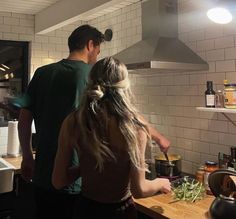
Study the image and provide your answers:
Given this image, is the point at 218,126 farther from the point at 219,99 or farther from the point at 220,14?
the point at 220,14

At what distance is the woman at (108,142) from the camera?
1261 millimetres

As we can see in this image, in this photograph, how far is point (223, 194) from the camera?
1564 mm

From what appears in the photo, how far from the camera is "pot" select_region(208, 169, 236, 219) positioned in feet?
4.41

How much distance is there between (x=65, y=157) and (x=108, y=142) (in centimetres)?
21

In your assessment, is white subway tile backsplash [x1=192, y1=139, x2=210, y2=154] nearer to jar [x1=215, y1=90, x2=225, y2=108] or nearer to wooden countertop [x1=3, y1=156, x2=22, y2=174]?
jar [x1=215, y1=90, x2=225, y2=108]

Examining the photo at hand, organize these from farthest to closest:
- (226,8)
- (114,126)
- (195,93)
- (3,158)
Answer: (3,158)
(195,93)
(226,8)
(114,126)

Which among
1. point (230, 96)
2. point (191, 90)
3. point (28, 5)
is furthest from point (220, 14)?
point (28, 5)

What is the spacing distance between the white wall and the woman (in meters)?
1.22

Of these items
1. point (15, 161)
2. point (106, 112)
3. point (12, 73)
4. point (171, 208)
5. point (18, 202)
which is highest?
point (12, 73)

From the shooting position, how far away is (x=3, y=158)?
293 centimetres

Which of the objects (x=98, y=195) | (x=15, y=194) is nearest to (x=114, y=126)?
(x=98, y=195)

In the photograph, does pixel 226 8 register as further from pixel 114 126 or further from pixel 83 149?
pixel 83 149

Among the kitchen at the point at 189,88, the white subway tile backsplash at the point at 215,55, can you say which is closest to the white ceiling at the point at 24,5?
the kitchen at the point at 189,88

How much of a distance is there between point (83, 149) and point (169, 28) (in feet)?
5.29
